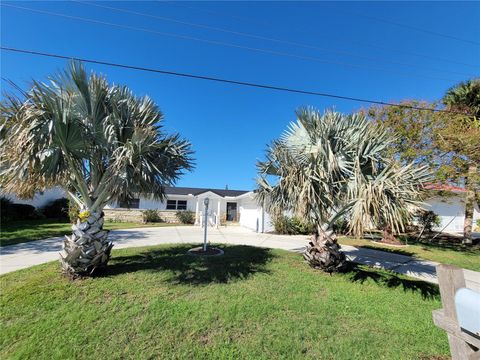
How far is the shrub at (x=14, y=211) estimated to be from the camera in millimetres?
16484

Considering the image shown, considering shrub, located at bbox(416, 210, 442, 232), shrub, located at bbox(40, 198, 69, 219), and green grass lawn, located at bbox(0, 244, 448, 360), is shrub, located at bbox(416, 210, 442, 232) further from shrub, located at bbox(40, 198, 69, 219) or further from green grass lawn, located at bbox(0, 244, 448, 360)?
shrub, located at bbox(40, 198, 69, 219)

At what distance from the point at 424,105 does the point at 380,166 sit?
10.0 metres

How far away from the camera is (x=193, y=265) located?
741 centimetres

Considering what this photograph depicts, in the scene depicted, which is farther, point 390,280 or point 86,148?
point 390,280

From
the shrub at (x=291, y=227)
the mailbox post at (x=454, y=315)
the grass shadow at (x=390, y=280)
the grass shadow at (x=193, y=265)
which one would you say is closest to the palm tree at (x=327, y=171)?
the grass shadow at (x=390, y=280)

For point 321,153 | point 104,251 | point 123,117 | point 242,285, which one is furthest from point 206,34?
point 242,285

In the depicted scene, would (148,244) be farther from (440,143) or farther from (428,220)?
(428,220)

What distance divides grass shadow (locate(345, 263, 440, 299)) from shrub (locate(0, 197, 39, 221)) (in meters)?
19.7

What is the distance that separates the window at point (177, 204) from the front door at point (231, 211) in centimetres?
469

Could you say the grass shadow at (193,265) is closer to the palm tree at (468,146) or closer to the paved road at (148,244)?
the paved road at (148,244)

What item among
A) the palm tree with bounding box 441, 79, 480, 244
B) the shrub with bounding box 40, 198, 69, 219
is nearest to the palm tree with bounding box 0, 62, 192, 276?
the palm tree with bounding box 441, 79, 480, 244

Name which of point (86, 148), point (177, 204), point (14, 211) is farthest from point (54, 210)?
point (86, 148)

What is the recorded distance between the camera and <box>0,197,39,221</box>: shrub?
1648 centimetres

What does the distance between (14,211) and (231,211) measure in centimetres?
1805
